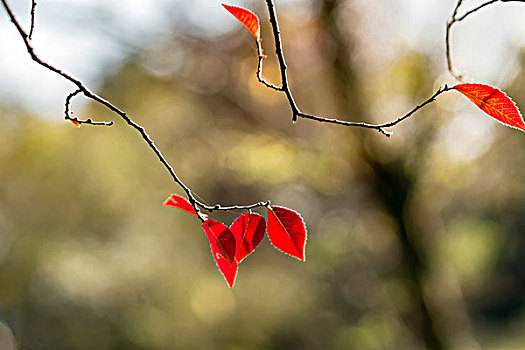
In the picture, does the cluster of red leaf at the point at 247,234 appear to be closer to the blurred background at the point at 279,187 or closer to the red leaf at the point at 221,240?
the red leaf at the point at 221,240

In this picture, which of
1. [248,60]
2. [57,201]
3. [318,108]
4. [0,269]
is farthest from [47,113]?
[318,108]

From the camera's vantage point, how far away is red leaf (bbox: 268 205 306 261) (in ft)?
1.49

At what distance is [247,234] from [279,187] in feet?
7.79

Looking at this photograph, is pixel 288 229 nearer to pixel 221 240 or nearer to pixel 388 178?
pixel 221 240

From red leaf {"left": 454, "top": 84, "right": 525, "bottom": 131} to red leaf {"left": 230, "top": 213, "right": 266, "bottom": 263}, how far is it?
214 mm

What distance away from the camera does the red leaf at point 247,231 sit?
18.5 inches

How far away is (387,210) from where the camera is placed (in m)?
2.21

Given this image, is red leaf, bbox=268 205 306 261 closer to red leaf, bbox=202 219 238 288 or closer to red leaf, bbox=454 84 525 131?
red leaf, bbox=202 219 238 288

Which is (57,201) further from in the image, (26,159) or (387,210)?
(387,210)

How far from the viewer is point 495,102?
416mm

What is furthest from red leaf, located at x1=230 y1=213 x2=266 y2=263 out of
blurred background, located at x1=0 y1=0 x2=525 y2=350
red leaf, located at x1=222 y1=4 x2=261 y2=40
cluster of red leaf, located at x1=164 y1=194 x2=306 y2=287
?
blurred background, located at x1=0 y1=0 x2=525 y2=350

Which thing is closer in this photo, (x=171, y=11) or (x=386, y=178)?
(x=386, y=178)

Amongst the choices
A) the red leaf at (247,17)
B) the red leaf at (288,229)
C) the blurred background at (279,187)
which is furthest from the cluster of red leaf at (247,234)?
the blurred background at (279,187)

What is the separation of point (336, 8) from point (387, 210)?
3.05 ft
